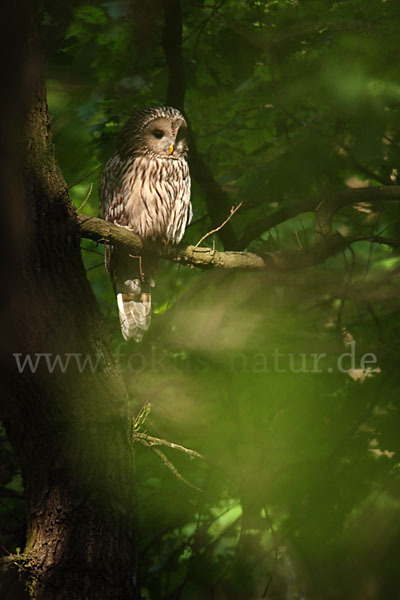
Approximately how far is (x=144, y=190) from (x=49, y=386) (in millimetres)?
1513

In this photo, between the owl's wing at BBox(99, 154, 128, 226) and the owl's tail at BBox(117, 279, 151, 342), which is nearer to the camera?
the owl's wing at BBox(99, 154, 128, 226)

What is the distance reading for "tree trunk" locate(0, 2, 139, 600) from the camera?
6.86ft

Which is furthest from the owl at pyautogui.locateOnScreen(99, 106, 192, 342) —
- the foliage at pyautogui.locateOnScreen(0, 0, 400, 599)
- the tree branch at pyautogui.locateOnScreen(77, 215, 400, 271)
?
the tree branch at pyautogui.locateOnScreen(77, 215, 400, 271)

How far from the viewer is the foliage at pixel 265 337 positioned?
3016 millimetres

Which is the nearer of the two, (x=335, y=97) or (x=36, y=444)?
(x=36, y=444)

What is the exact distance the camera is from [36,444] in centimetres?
215

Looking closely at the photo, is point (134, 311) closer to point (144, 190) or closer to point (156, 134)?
point (144, 190)

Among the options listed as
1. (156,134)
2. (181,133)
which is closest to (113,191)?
(156,134)

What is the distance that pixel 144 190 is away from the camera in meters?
3.29

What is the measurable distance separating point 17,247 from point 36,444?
722mm

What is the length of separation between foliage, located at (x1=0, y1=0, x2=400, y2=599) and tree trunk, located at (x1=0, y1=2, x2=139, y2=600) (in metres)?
Result: 0.99

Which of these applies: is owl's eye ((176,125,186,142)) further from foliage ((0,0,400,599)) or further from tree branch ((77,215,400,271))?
tree branch ((77,215,400,271))

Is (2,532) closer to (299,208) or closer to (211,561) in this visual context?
(211,561)

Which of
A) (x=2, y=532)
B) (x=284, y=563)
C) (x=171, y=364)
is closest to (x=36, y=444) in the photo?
(x=2, y=532)
